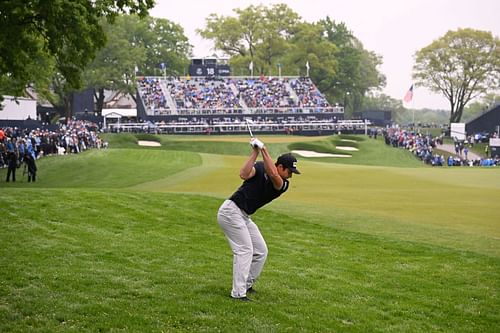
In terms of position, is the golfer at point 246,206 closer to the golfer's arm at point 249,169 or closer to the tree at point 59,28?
the golfer's arm at point 249,169

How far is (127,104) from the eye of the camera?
110 m

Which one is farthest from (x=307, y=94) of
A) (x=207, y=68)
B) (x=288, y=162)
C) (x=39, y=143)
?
(x=288, y=162)

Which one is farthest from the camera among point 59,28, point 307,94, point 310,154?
point 307,94

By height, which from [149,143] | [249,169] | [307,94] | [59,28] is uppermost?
[307,94]

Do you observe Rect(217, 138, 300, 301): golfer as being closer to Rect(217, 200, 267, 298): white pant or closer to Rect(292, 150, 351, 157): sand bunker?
Rect(217, 200, 267, 298): white pant

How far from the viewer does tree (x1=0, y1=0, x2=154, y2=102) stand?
570 inches

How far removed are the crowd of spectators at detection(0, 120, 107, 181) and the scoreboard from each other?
33832 mm

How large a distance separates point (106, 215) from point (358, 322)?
9132 mm

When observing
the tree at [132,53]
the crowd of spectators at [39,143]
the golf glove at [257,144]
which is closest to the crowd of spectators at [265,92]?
the tree at [132,53]

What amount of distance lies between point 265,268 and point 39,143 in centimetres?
3348

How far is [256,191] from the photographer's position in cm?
929

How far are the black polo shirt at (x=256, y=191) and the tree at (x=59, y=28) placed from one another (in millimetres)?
7220

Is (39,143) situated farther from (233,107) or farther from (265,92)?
(265,92)

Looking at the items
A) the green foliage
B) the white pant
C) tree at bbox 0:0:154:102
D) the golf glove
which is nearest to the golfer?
the white pant
